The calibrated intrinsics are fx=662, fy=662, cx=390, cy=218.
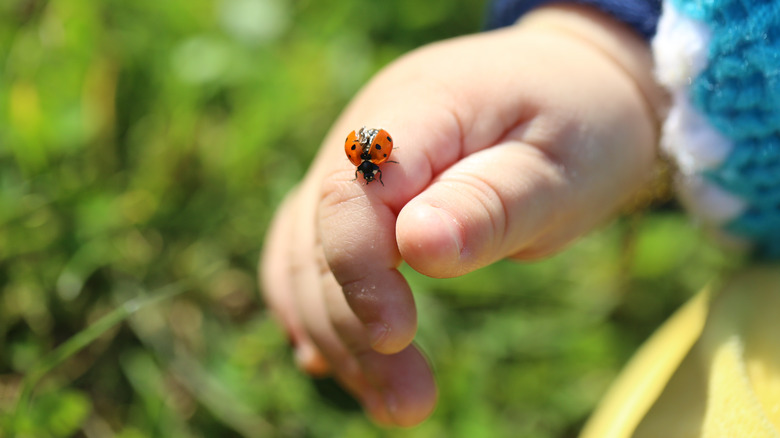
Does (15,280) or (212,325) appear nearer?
(15,280)

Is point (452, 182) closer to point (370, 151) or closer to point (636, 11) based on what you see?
point (370, 151)

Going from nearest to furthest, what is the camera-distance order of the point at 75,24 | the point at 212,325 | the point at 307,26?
the point at 212,325 < the point at 75,24 < the point at 307,26

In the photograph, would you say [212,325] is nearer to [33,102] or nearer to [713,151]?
[33,102]

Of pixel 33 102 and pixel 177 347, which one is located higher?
pixel 33 102

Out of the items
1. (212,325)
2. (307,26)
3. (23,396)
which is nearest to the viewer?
(23,396)

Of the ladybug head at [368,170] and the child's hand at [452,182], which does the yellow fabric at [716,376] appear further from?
the ladybug head at [368,170]

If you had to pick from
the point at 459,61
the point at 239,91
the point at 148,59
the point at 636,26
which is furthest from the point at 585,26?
the point at 148,59

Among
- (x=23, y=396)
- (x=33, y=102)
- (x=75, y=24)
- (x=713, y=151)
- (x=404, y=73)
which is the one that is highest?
(x=713, y=151)
